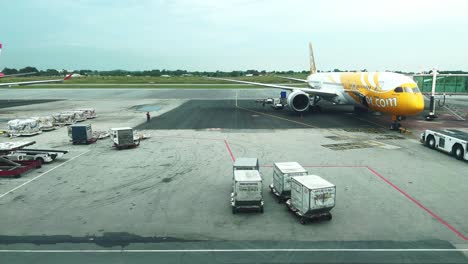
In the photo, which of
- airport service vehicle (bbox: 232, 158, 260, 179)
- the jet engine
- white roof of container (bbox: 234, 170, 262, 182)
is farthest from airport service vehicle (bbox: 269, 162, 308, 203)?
the jet engine

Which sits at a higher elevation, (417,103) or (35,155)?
(417,103)

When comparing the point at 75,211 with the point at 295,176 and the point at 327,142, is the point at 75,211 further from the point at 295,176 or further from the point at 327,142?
the point at 327,142

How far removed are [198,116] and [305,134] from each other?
1614 cm

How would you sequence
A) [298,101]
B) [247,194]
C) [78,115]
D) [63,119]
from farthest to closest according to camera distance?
[298,101], [78,115], [63,119], [247,194]

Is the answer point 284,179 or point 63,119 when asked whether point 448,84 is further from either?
point 63,119

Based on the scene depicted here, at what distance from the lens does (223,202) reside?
14.1 m

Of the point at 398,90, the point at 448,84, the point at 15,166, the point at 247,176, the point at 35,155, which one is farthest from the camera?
the point at 448,84

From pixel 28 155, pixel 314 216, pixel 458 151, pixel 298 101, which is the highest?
pixel 298 101

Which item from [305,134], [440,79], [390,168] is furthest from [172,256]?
Result: [440,79]

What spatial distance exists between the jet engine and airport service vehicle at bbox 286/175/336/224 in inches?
1033

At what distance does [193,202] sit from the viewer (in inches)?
555

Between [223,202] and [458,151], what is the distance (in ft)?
53.2

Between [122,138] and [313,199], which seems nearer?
[313,199]

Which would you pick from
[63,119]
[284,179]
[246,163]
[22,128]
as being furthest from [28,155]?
[63,119]
